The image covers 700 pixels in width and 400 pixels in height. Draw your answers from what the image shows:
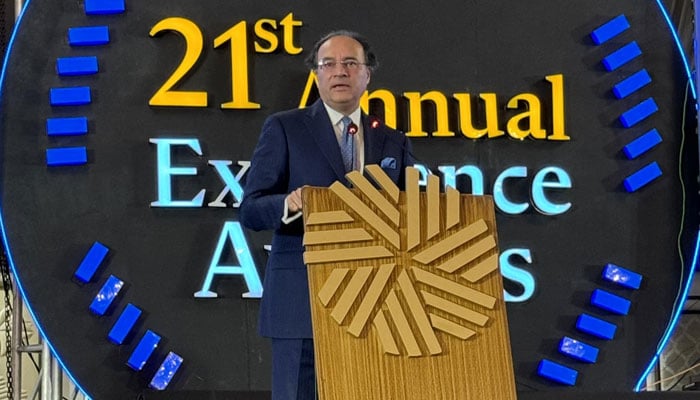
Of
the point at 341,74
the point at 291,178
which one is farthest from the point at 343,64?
the point at 291,178

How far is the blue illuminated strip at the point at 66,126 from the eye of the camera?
3775 millimetres

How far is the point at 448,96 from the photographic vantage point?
3986 mm

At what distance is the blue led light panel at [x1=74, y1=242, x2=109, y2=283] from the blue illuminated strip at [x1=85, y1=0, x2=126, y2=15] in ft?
2.92

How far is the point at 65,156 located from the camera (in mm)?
3770

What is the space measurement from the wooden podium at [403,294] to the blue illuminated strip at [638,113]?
7.42ft

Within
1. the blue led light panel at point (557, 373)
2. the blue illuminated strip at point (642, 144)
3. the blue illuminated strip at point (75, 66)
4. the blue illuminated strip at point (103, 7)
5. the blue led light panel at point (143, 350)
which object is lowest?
the blue led light panel at point (557, 373)

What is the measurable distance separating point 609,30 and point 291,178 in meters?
2.33

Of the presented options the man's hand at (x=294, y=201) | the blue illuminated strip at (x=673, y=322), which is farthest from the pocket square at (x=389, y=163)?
the blue illuminated strip at (x=673, y=322)

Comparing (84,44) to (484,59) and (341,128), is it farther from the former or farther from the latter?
(341,128)

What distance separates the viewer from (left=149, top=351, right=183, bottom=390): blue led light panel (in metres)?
3.71

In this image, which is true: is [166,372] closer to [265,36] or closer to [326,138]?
[265,36]

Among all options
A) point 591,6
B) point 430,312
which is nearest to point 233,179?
point 591,6

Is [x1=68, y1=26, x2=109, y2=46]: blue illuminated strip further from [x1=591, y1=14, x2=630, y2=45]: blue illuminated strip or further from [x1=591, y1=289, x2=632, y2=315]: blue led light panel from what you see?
[x1=591, y1=289, x2=632, y2=315]: blue led light panel

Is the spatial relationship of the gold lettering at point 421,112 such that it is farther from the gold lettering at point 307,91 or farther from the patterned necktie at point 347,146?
the patterned necktie at point 347,146
